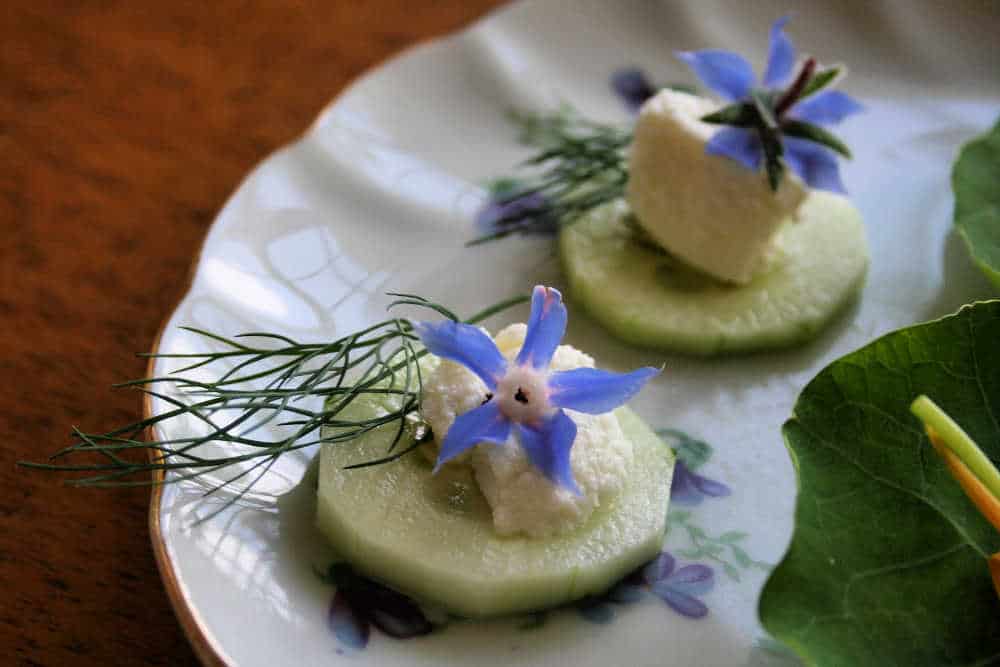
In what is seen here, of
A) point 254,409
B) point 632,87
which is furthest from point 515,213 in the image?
point 254,409

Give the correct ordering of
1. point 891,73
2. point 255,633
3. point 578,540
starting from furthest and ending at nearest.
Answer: point 891,73 → point 578,540 → point 255,633

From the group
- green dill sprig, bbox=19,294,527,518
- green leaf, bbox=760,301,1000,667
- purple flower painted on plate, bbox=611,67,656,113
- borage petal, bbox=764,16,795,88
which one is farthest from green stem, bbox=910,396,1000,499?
purple flower painted on plate, bbox=611,67,656,113

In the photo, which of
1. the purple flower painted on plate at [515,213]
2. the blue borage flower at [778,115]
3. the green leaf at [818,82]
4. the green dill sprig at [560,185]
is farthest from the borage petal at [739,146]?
the purple flower painted on plate at [515,213]

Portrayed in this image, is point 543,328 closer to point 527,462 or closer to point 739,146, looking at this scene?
point 527,462

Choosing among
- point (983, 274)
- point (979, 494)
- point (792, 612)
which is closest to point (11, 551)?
point (792, 612)

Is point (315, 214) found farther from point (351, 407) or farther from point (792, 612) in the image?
point (792, 612)

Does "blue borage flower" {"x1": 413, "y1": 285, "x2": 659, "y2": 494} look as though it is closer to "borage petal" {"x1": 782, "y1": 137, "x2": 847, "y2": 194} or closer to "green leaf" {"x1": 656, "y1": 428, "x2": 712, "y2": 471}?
"green leaf" {"x1": 656, "y1": 428, "x2": 712, "y2": 471}
